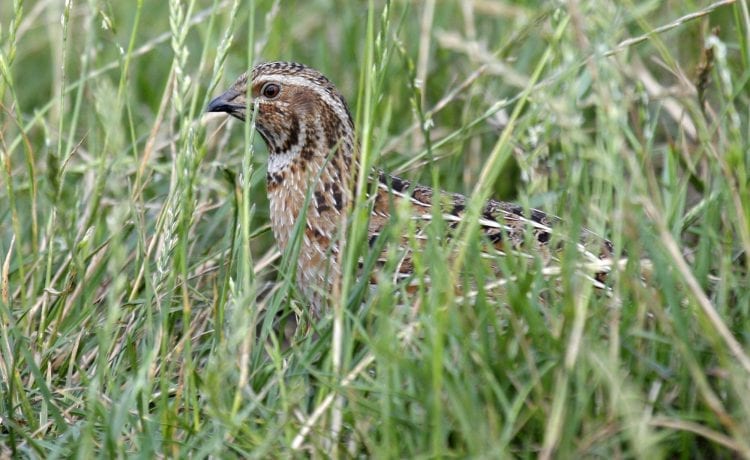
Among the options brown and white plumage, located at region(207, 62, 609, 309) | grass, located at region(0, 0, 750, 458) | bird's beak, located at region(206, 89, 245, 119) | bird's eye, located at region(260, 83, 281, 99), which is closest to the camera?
grass, located at region(0, 0, 750, 458)

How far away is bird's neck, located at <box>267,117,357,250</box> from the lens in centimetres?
421

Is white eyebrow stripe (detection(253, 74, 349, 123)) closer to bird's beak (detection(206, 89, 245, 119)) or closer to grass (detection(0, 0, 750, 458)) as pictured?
bird's beak (detection(206, 89, 245, 119))

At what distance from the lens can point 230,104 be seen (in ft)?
14.2

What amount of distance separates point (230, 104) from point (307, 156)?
32cm

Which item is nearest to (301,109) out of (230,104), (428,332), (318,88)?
(318,88)

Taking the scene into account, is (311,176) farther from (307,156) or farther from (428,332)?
(428,332)

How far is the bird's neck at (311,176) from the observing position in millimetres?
4207

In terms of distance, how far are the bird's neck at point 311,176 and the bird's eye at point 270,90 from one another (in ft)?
0.47

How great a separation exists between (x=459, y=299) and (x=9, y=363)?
1.30m

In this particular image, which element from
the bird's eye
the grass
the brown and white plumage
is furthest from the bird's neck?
the grass

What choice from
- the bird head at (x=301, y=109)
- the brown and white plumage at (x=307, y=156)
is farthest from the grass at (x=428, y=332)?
the bird head at (x=301, y=109)

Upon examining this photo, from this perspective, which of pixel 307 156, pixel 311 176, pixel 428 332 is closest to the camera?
pixel 428 332

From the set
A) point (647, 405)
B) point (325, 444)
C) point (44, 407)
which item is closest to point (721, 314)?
point (647, 405)

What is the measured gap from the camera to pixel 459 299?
3135 mm
